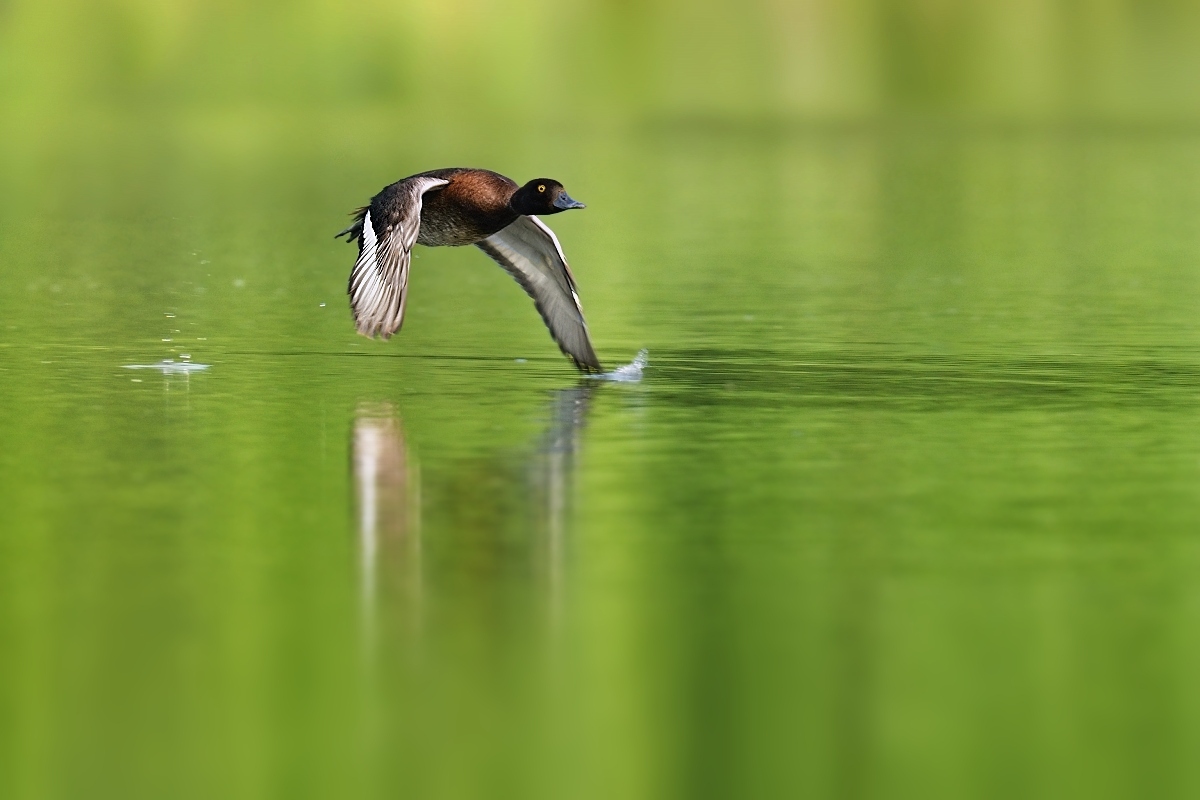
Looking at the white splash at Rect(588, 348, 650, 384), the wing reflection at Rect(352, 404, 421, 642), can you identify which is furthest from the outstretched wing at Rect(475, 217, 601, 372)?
the wing reflection at Rect(352, 404, 421, 642)

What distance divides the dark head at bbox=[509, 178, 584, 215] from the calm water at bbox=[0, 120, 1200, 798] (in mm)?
1336

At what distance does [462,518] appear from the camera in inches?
506

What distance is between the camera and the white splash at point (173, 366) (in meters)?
19.2

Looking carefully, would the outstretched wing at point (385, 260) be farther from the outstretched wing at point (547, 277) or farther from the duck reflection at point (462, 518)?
the outstretched wing at point (547, 277)

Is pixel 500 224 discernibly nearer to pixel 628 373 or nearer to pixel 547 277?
pixel 547 277

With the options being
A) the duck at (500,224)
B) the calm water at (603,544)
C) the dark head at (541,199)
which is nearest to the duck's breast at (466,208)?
the duck at (500,224)

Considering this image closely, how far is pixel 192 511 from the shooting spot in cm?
1301

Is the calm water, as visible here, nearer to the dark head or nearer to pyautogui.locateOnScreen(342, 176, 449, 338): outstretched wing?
pyautogui.locateOnScreen(342, 176, 449, 338): outstretched wing

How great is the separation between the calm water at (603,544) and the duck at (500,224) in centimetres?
48

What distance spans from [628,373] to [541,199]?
1591 millimetres

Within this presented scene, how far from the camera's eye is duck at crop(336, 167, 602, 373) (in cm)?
1831

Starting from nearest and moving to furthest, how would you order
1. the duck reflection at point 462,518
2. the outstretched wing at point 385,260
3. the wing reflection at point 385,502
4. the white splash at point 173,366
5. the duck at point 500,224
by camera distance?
the duck reflection at point 462,518 → the wing reflection at point 385,502 → the outstretched wing at point 385,260 → the duck at point 500,224 → the white splash at point 173,366

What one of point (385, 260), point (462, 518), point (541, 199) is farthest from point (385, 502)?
point (541, 199)

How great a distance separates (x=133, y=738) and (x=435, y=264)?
23840 millimetres
